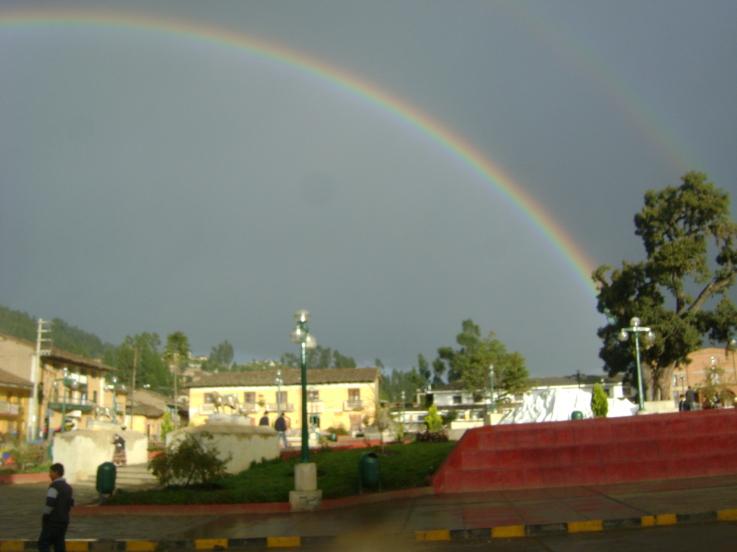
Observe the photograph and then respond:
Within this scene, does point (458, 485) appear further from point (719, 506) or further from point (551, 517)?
point (719, 506)

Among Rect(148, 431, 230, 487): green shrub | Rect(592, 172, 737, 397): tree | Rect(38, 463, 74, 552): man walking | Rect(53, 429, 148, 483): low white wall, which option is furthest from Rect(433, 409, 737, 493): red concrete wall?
Rect(592, 172, 737, 397): tree

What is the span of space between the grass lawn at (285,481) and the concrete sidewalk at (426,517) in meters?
0.51

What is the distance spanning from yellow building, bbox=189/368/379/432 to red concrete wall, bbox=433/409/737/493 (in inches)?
2506

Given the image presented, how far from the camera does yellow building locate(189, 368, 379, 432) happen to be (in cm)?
8381

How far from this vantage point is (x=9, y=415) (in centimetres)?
6019

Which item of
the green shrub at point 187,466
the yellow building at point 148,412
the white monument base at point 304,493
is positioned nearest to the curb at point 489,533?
the white monument base at point 304,493

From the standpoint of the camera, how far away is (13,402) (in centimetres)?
6278

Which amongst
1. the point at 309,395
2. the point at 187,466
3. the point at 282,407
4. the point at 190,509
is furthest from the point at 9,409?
the point at 190,509

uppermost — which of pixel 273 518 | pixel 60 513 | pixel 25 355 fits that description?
pixel 25 355

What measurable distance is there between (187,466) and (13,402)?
164ft

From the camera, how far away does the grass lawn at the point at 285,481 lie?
18031 millimetres

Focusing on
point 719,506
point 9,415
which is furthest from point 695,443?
point 9,415

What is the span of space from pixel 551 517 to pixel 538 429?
5.02 meters

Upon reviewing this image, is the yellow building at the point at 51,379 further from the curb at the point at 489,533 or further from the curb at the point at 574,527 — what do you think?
the curb at the point at 574,527
